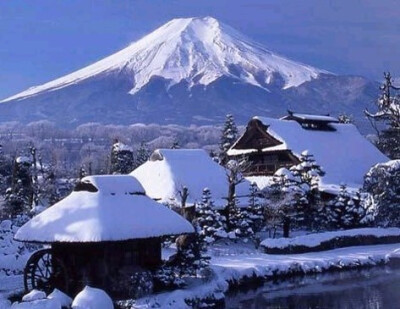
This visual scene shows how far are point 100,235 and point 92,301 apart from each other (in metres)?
2.19

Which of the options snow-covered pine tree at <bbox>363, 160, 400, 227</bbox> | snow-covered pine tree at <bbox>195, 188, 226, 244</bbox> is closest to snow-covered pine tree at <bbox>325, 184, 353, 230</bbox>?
snow-covered pine tree at <bbox>363, 160, 400, 227</bbox>

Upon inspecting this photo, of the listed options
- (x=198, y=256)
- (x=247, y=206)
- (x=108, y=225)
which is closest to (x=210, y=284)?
(x=198, y=256)

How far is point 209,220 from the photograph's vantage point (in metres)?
25.8

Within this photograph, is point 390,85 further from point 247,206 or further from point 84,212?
point 84,212

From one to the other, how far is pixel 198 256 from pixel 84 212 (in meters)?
3.63

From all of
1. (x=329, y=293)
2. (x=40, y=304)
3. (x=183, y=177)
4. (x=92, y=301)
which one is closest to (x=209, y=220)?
(x=183, y=177)

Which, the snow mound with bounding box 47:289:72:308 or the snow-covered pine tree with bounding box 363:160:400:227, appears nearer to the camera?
the snow mound with bounding box 47:289:72:308

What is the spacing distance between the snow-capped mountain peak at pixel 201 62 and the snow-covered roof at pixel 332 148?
3953 inches

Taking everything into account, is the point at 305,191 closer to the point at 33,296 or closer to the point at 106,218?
the point at 106,218

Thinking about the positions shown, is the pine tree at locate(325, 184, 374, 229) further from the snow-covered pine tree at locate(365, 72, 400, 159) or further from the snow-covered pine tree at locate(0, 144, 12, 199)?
the snow-covered pine tree at locate(0, 144, 12, 199)

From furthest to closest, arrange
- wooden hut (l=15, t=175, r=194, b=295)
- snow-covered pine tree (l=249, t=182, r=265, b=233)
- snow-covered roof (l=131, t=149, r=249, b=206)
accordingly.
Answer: snow-covered roof (l=131, t=149, r=249, b=206), snow-covered pine tree (l=249, t=182, r=265, b=233), wooden hut (l=15, t=175, r=194, b=295)

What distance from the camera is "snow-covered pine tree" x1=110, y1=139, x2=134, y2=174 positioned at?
140 ft

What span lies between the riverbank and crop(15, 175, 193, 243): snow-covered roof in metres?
1.68

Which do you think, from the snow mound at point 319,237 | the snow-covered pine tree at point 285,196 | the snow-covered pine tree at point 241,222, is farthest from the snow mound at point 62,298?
the snow-covered pine tree at point 285,196
